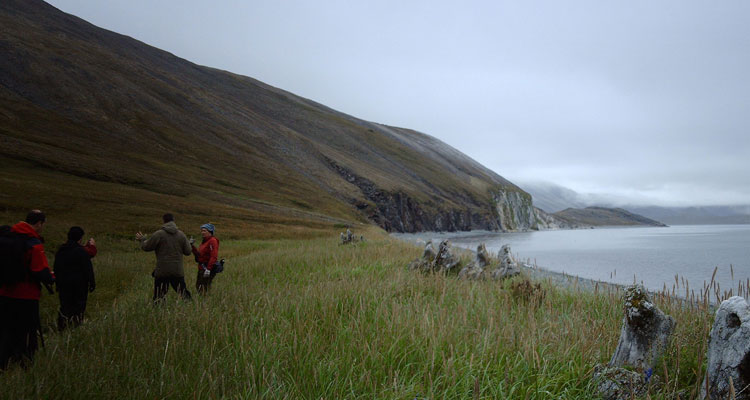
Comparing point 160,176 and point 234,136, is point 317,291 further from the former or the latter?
point 234,136

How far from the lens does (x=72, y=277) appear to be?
8250 mm

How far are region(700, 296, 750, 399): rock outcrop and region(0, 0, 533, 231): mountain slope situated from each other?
39.6 meters

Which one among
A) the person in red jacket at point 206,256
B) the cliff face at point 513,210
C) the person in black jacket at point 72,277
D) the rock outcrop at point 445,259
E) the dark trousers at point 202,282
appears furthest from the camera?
the cliff face at point 513,210

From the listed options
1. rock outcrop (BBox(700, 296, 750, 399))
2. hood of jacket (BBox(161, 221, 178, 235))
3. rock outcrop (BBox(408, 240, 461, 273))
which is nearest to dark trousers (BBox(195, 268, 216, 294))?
hood of jacket (BBox(161, 221, 178, 235))

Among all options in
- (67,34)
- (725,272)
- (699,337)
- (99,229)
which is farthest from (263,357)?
(67,34)

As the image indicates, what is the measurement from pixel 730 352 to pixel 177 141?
87559mm

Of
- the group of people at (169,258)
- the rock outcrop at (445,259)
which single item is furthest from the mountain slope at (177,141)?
the rock outcrop at (445,259)

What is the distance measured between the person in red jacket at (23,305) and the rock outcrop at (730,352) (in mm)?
9225

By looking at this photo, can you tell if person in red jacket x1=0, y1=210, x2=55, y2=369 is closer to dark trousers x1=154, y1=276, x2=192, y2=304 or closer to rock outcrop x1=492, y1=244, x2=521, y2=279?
dark trousers x1=154, y1=276, x2=192, y2=304

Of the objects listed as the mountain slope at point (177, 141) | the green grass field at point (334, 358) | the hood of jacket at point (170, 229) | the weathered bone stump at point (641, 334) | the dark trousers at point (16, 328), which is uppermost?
the mountain slope at point (177, 141)

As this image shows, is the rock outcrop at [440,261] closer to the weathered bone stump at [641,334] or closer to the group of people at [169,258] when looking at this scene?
the group of people at [169,258]

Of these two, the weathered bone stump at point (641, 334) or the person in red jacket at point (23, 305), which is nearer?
the weathered bone stump at point (641, 334)

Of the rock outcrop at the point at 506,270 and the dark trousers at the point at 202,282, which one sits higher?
the rock outcrop at the point at 506,270

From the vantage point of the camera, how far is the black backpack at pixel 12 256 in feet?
20.2
